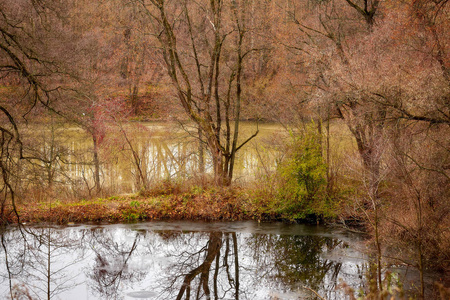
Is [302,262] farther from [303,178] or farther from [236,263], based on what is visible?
[303,178]

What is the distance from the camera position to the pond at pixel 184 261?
10.2m

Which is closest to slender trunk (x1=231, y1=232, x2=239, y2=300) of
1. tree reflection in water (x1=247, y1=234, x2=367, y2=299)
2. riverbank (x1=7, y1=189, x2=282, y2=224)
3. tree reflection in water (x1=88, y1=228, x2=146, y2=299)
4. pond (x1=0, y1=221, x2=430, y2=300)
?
pond (x1=0, y1=221, x2=430, y2=300)

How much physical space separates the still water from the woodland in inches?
44.2

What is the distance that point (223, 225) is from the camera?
1530 centimetres

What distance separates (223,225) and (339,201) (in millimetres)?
4176

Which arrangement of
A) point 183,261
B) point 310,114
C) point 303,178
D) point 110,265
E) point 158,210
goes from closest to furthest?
point 110,265 → point 183,261 → point 303,178 → point 158,210 → point 310,114

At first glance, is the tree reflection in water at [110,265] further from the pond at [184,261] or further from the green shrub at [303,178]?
the green shrub at [303,178]

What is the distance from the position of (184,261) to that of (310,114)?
1132 centimetres

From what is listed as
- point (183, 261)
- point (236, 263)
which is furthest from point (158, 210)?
point (236, 263)

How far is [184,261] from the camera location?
12195mm

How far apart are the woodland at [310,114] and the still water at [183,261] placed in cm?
112

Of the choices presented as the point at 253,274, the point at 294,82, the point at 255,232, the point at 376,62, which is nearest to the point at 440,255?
the point at 253,274

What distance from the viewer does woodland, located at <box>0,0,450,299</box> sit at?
34.9ft

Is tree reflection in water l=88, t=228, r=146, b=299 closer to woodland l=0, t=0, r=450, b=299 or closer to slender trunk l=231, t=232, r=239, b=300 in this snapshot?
woodland l=0, t=0, r=450, b=299
